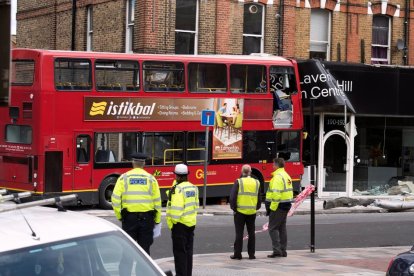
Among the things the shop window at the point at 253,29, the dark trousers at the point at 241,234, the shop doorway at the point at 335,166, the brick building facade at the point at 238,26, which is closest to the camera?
the dark trousers at the point at 241,234

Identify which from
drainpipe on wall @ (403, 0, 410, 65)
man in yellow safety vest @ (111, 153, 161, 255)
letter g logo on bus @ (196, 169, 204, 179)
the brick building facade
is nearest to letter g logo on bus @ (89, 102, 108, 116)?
letter g logo on bus @ (196, 169, 204, 179)

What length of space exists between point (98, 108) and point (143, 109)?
1.40 meters

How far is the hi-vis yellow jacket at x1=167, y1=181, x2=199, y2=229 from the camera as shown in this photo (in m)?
11.2

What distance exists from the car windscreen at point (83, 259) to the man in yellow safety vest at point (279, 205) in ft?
31.6

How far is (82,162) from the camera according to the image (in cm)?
2273

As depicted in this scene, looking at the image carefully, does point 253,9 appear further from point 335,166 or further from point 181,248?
point 181,248

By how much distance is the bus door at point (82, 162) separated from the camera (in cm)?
2259

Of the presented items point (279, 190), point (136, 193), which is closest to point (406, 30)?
point (279, 190)

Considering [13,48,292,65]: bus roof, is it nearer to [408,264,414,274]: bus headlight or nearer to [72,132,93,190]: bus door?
[72,132,93,190]: bus door

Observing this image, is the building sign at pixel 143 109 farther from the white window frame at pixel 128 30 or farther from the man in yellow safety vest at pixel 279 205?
the man in yellow safety vest at pixel 279 205

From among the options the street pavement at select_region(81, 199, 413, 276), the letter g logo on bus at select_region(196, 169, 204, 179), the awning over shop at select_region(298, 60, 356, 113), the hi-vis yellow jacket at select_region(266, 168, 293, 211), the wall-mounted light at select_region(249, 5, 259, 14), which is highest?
the wall-mounted light at select_region(249, 5, 259, 14)

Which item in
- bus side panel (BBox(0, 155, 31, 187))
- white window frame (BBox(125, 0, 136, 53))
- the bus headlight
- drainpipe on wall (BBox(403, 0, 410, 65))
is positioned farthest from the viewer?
drainpipe on wall (BBox(403, 0, 410, 65))

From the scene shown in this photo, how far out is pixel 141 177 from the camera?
A: 1095 centimetres

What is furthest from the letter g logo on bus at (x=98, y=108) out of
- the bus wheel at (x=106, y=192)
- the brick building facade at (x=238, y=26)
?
the brick building facade at (x=238, y=26)
